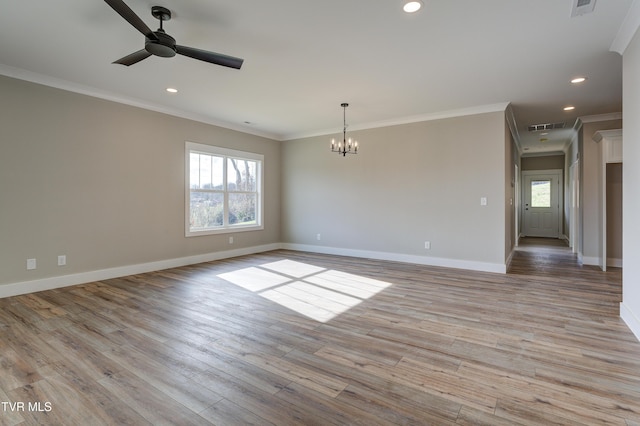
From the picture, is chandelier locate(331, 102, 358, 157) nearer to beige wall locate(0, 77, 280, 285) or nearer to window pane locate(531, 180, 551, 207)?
beige wall locate(0, 77, 280, 285)

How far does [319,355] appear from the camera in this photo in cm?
237

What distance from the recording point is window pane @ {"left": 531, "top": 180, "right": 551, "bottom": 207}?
1014cm

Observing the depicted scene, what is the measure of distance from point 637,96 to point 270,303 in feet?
13.2

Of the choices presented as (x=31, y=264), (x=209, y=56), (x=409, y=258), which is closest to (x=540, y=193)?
(x=409, y=258)

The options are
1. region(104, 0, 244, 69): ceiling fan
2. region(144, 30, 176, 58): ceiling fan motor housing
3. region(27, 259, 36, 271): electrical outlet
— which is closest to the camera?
region(104, 0, 244, 69): ceiling fan

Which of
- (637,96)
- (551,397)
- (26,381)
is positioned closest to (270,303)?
(26,381)

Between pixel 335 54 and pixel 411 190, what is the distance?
329 centimetres

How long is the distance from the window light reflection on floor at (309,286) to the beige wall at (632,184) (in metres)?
2.42

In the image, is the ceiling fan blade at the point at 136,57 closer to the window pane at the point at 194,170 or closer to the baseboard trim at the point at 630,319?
the window pane at the point at 194,170

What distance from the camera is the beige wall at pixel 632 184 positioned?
272 centimetres

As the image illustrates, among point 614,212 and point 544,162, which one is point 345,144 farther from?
point 544,162

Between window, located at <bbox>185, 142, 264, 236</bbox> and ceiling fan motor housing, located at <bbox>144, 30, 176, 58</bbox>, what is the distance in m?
3.20

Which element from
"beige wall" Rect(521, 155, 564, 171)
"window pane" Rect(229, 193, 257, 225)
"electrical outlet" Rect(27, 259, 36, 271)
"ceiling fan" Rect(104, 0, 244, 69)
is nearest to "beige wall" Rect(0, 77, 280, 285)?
"electrical outlet" Rect(27, 259, 36, 271)

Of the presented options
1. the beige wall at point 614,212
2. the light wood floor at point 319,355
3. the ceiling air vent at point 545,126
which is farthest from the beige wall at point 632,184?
A: the ceiling air vent at point 545,126
